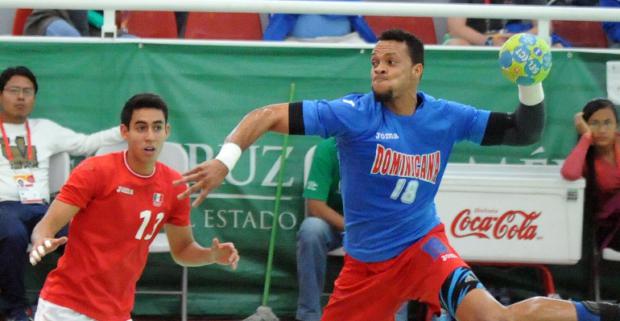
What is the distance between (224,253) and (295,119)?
1.02m

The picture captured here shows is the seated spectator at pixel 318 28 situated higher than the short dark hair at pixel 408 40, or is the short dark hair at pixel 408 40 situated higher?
the seated spectator at pixel 318 28

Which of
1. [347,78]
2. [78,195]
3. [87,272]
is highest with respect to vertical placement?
[347,78]

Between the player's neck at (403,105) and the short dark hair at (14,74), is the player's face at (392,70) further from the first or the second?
the short dark hair at (14,74)

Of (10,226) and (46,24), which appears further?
(46,24)

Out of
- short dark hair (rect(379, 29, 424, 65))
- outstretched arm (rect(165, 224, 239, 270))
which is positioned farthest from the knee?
short dark hair (rect(379, 29, 424, 65))

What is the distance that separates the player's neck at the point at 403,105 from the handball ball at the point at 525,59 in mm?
546

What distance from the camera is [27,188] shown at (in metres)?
8.24

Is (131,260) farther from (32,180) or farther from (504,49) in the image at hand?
(504,49)

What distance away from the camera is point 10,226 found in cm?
793

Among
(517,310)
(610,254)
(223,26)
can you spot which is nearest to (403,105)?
(517,310)

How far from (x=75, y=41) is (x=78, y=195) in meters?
2.51

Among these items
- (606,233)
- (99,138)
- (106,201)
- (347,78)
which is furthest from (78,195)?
(606,233)

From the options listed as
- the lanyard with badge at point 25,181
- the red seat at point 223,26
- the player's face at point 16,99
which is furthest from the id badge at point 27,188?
the red seat at point 223,26

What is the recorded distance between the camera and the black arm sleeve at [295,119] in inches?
237
